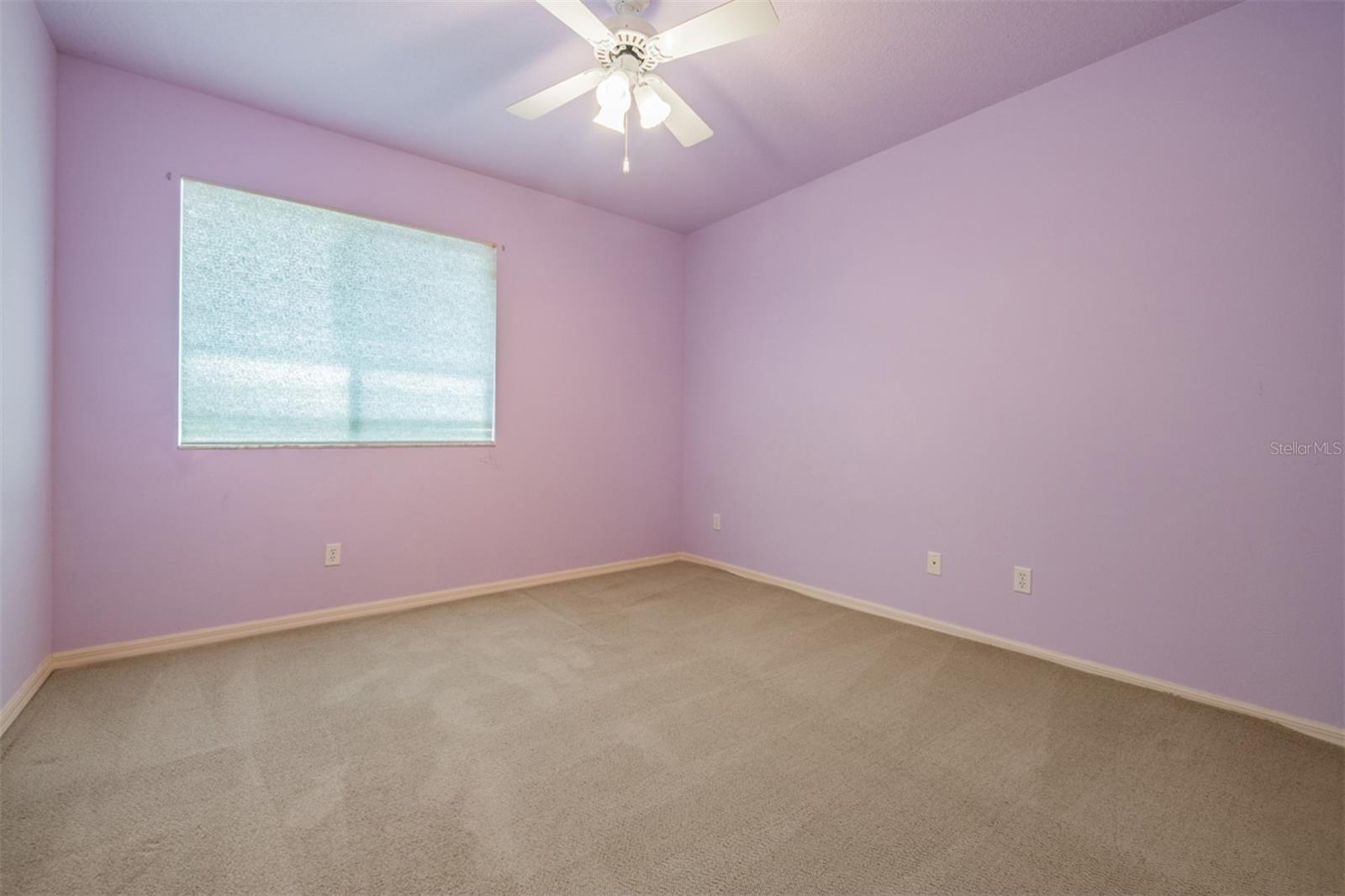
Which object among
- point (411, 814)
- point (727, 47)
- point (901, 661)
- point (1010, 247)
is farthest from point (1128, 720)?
point (727, 47)

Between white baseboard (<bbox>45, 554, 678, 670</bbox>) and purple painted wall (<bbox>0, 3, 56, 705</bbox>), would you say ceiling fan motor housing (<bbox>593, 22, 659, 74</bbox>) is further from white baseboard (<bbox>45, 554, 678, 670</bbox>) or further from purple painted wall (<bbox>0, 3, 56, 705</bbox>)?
white baseboard (<bbox>45, 554, 678, 670</bbox>)

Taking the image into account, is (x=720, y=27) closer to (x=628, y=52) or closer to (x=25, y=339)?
(x=628, y=52)

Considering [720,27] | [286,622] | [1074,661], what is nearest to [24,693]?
[286,622]

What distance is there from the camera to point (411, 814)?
142cm

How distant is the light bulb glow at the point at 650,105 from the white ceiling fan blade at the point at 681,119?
24 mm

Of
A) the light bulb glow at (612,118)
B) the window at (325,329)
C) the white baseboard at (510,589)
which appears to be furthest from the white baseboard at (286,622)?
the light bulb glow at (612,118)

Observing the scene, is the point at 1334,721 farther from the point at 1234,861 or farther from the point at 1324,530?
the point at 1234,861

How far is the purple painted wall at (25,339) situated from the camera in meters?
1.81

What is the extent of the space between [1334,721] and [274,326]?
455 cm

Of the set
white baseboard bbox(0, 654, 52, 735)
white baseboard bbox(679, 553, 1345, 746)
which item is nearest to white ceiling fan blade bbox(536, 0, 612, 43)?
white baseboard bbox(0, 654, 52, 735)

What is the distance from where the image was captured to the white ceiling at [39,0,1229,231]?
2049mm

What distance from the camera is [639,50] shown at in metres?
1.92

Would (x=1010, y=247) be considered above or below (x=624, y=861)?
above

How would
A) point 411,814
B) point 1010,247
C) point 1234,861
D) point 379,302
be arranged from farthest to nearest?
point 379,302
point 1010,247
point 411,814
point 1234,861
